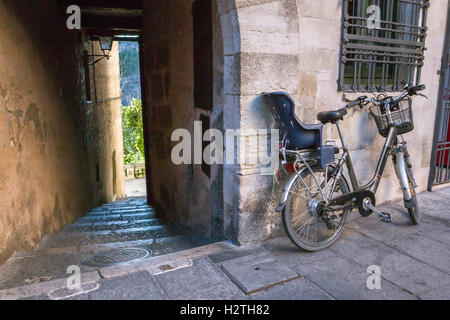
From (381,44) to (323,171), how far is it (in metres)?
1.92

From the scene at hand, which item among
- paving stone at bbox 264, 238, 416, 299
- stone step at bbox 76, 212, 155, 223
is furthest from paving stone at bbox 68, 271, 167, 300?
stone step at bbox 76, 212, 155, 223

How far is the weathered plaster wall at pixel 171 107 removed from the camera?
4930 mm

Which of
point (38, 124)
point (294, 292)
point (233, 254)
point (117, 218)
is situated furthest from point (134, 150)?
point (294, 292)

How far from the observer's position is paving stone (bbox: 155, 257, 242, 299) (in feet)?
8.32

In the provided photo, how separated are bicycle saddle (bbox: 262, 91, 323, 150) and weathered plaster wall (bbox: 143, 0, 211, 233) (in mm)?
1386

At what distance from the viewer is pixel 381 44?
421cm

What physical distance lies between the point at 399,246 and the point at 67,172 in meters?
5.43

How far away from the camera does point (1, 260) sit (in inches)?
137

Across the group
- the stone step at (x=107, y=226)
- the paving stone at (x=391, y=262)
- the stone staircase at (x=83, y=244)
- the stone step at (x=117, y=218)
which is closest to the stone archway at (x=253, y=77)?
the paving stone at (x=391, y=262)

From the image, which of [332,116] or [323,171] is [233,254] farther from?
[332,116]

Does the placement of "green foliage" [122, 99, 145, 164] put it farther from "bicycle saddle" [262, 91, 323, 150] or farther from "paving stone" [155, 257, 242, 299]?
"paving stone" [155, 257, 242, 299]

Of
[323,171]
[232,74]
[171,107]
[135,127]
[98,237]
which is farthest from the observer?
[135,127]
